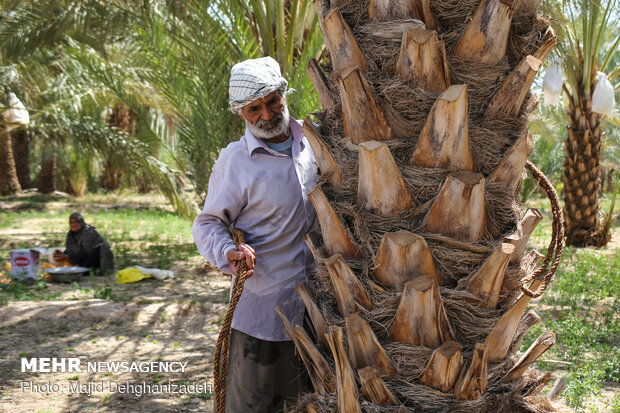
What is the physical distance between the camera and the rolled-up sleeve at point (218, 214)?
243 cm

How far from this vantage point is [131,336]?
5.62 metres

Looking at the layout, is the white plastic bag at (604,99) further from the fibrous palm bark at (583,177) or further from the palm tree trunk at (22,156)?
the palm tree trunk at (22,156)

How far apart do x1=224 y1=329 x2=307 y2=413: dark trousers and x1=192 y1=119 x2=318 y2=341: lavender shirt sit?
0.07m

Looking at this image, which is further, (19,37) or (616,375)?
(19,37)

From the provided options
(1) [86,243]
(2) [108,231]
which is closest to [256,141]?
(1) [86,243]

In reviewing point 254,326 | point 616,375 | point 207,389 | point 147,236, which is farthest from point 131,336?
point 147,236

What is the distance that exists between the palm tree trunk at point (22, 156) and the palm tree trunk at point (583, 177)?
52.3 ft

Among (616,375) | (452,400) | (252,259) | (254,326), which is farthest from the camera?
(616,375)

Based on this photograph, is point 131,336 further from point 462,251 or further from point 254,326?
point 462,251

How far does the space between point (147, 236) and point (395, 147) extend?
35.2 feet

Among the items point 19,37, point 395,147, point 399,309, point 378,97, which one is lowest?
point 399,309

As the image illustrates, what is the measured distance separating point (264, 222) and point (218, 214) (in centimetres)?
21

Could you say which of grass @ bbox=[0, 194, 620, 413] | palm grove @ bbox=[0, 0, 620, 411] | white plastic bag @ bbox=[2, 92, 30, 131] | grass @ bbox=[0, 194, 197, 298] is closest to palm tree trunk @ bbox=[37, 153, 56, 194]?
grass @ bbox=[0, 194, 197, 298]

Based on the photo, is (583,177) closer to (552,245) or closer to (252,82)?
(552,245)
